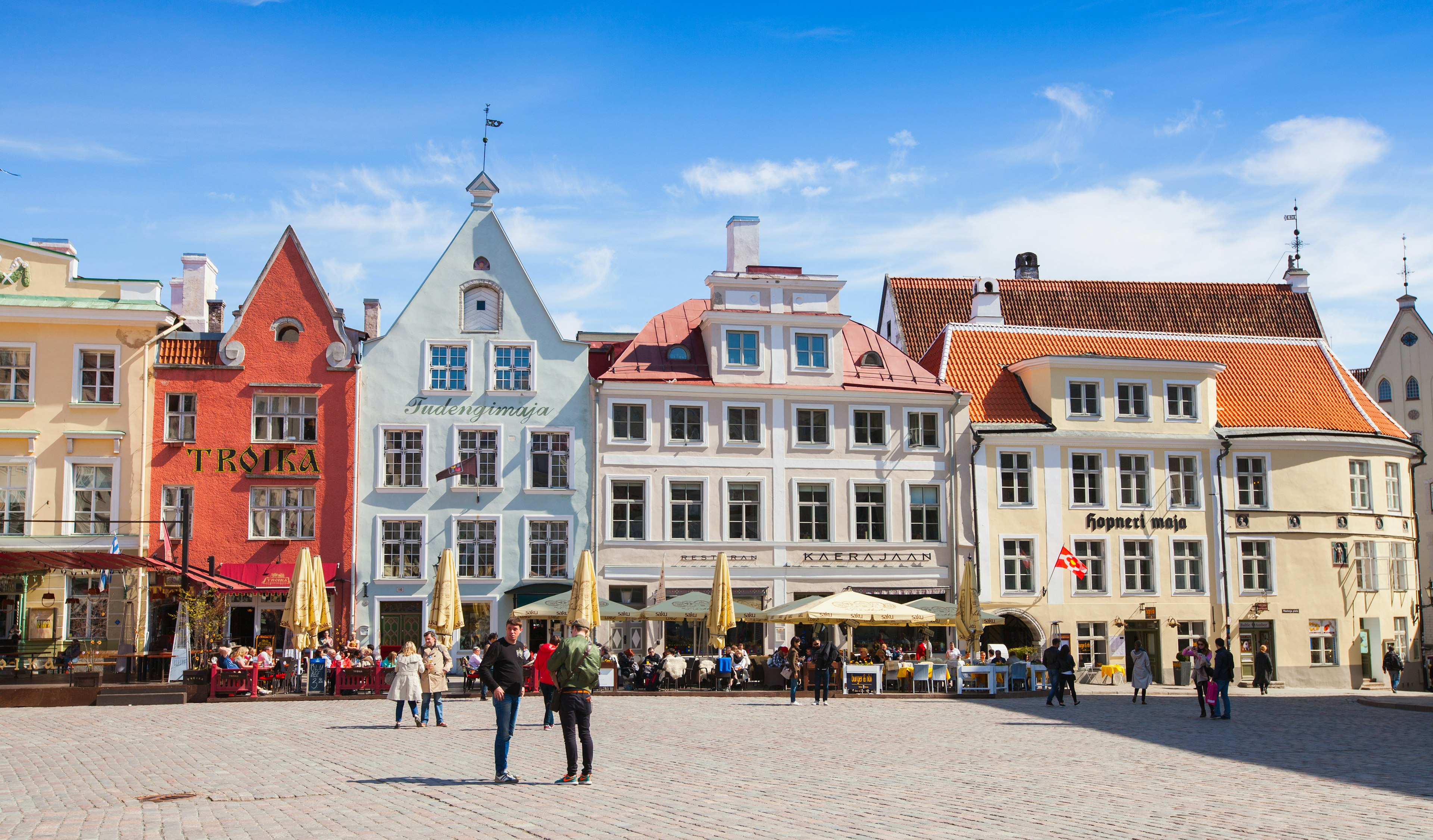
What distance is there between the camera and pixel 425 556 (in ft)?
129

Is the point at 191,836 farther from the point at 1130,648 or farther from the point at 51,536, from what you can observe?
the point at 1130,648

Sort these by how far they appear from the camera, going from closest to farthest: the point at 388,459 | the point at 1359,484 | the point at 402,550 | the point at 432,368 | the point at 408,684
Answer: the point at 408,684 → the point at 402,550 → the point at 388,459 → the point at 432,368 → the point at 1359,484

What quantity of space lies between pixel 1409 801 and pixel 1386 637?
115ft

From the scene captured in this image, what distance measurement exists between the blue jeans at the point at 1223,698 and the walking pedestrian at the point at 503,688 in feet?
51.0

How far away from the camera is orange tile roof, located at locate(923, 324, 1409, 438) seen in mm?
44688

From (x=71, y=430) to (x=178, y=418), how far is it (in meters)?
2.79

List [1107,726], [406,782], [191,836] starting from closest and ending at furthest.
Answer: [191,836] → [406,782] → [1107,726]

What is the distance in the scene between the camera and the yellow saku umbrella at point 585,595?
32469 millimetres

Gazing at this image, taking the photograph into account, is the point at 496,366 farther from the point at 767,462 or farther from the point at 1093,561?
the point at 1093,561

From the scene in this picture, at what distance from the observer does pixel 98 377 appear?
38656 mm

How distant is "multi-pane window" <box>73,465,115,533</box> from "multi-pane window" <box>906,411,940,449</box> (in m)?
23.3

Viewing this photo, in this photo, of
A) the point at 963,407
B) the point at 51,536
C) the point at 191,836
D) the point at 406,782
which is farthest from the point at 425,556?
the point at 191,836

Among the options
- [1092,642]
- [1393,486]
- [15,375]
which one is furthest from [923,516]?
[15,375]

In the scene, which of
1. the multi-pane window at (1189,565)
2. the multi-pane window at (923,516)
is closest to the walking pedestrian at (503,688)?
the multi-pane window at (923,516)
